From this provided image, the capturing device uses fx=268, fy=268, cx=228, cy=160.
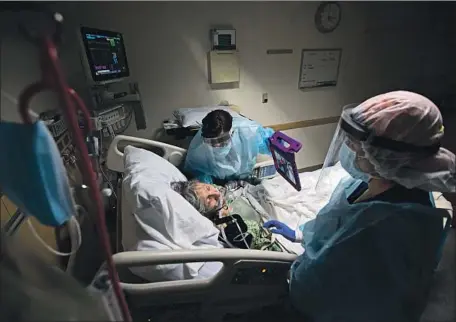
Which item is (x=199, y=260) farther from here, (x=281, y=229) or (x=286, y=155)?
(x=286, y=155)

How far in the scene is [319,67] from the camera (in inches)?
→ 89.4

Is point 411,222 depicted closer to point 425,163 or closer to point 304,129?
point 425,163

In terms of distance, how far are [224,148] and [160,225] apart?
0.73 metres

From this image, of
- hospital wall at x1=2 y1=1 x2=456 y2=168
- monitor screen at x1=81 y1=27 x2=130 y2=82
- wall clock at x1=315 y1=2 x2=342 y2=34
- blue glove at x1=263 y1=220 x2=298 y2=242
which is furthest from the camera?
wall clock at x1=315 y1=2 x2=342 y2=34

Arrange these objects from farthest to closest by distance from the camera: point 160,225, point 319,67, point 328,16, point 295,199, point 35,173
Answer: point 319,67 → point 328,16 → point 295,199 → point 160,225 → point 35,173

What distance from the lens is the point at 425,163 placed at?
77 centimetres

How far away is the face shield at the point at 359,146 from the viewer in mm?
770

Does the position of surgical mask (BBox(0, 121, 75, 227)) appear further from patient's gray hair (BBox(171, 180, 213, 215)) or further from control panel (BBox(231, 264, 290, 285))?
patient's gray hair (BBox(171, 180, 213, 215))

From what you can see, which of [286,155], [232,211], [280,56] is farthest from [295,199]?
[280,56]

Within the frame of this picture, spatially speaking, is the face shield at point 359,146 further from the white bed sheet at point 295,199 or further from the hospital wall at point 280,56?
the hospital wall at point 280,56

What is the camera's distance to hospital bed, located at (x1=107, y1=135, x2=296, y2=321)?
34.2 inches

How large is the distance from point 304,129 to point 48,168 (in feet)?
7.78

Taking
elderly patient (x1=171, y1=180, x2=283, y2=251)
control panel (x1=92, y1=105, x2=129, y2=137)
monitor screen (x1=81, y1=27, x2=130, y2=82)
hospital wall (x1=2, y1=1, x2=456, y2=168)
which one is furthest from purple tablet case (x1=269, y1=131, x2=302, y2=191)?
monitor screen (x1=81, y1=27, x2=130, y2=82)

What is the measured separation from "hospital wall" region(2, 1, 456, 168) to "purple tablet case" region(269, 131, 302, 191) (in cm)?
75
